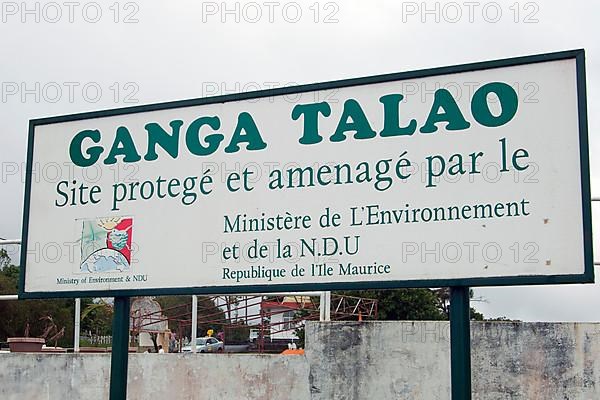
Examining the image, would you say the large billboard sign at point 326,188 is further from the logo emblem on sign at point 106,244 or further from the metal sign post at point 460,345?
the metal sign post at point 460,345

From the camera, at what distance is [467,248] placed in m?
6.05

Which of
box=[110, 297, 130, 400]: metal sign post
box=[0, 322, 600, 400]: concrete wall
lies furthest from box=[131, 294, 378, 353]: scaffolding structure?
box=[110, 297, 130, 400]: metal sign post

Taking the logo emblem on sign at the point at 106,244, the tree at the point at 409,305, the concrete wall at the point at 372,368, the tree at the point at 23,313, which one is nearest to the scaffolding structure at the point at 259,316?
the concrete wall at the point at 372,368

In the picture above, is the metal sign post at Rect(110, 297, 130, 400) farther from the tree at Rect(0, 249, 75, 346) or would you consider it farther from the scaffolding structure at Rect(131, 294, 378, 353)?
the tree at Rect(0, 249, 75, 346)

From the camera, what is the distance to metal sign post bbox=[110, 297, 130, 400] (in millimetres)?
7246

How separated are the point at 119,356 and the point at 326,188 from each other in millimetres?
2241

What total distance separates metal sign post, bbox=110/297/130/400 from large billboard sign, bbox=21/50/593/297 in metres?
0.28

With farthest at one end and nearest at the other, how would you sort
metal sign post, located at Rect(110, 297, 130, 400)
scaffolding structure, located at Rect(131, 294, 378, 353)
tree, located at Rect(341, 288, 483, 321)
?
tree, located at Rect(341, 288, 483, 321)
scaffolding structure, located at Rect(131, 294, 378, 353)
metal sign post, located at Rect(110, 297, 130, 400)

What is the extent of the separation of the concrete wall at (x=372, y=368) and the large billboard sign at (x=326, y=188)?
976 millimetres

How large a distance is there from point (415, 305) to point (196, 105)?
5.56 meters


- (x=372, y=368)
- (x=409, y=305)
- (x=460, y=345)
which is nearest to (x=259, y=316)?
(x=372, y=368)

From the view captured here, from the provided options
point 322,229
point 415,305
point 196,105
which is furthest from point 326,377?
point 415,305

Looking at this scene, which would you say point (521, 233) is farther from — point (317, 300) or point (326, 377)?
point (317, 300)

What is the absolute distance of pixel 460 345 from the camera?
239 inches
